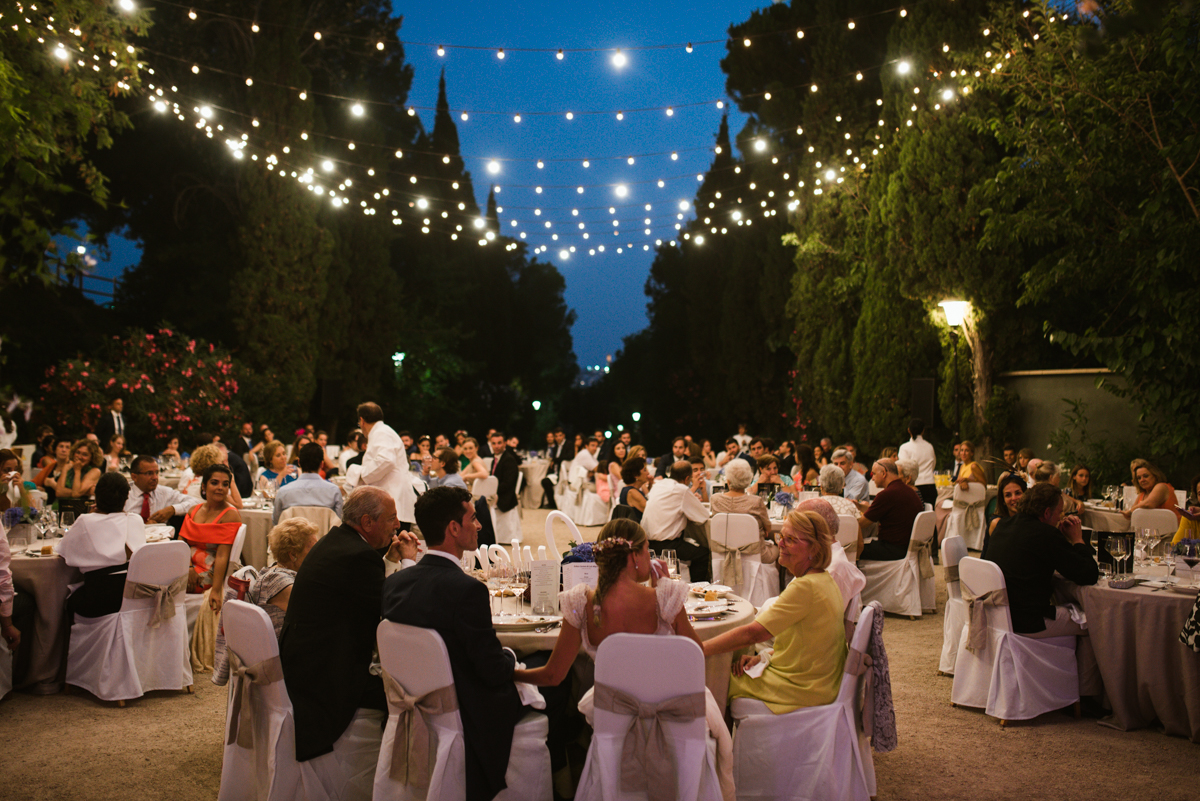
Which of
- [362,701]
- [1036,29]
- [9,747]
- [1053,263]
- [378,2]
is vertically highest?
[378,2]

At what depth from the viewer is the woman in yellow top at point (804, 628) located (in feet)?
10.9

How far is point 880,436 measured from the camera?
13.4m

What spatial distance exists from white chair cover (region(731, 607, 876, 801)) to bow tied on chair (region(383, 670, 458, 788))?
3.94 ft

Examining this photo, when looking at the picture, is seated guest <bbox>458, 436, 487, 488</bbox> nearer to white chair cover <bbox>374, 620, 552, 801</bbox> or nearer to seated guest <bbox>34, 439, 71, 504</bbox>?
seated guest <bbox>34, 439, 71, 504</bbox>

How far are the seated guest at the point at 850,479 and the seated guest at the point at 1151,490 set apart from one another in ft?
6.97

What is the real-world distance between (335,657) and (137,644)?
232 centimetres

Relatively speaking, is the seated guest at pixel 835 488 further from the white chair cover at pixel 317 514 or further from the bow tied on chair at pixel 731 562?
the white chair cover at pixel 317 514

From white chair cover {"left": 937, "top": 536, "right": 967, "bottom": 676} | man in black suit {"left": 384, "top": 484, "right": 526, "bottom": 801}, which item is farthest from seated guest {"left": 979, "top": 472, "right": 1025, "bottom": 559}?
man in black suit {"left": 384, "top": 484, "right": 526, "bottom": 801}

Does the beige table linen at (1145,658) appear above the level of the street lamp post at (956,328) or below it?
below

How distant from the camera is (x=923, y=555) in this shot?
6961 mm

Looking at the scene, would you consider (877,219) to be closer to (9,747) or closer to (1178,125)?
(1178,125)

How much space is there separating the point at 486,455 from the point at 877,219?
6907mm

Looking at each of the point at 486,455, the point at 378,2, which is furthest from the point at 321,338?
the point at 378,2

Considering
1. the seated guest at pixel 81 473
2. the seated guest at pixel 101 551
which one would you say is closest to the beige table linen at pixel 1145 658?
the seated guest at pixel 101 551
